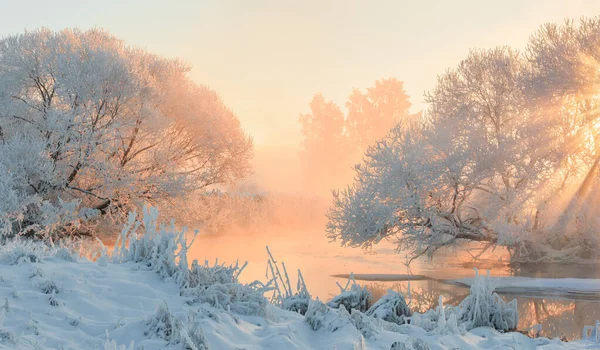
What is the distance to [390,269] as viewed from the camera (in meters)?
17.7

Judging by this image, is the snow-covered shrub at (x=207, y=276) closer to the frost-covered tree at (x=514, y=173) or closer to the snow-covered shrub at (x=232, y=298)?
the snow-covered shrub at (x=232, y=298)

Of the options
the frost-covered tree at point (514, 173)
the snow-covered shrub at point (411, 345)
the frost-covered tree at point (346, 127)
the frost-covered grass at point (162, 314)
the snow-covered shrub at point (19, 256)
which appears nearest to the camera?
the frost-covered grass at point (162, 314)

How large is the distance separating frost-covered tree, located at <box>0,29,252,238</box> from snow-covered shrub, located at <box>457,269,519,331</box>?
1293cm

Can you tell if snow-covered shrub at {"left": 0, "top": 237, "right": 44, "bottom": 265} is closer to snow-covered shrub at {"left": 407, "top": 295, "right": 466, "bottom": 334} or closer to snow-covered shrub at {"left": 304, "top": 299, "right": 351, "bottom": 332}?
snow-covered shrub at {"left": 304, "top": 299, "right": 351, "bottom": 332}

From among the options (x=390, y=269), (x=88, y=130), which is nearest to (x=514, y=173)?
(x=390, y=269)

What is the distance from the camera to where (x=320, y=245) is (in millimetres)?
23531

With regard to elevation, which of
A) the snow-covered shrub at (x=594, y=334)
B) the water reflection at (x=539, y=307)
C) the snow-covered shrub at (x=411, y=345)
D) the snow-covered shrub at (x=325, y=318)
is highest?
the snow-covered shrub at (x=325, y=318)

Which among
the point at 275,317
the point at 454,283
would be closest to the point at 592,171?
the point at 454,283

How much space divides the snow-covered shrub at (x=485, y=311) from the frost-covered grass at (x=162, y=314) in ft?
2.14

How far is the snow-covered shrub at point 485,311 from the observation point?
8359 mm

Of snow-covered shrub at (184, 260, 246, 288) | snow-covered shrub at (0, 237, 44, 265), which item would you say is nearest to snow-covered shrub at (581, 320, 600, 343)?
snow-covered shrub at (184, 260, 246, 288)

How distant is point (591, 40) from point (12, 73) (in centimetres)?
1939

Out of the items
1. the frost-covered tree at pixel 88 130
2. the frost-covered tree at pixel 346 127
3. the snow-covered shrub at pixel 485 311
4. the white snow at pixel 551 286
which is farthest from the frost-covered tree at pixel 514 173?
the frost-covered tree at pixel 346 127

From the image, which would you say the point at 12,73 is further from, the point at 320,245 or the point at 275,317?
the point at 275,317
